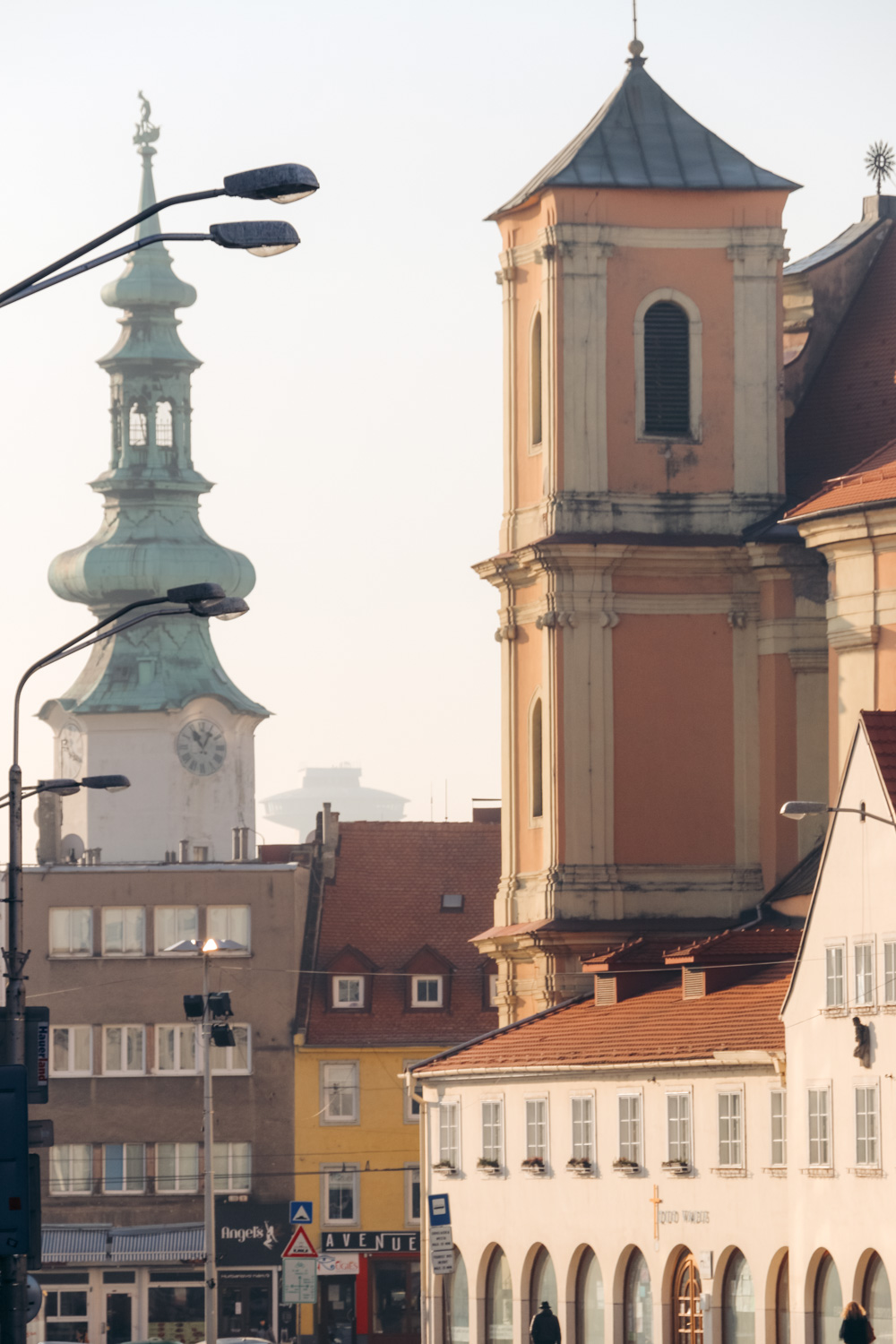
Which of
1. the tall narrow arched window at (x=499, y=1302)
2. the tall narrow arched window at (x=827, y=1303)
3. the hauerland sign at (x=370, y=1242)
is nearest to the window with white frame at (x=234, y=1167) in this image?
the hauerland sign at (x=370, y=1242)

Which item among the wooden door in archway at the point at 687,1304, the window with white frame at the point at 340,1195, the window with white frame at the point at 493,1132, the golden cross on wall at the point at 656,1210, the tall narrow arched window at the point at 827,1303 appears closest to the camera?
the tall narrow arched window at the point at 827,1303

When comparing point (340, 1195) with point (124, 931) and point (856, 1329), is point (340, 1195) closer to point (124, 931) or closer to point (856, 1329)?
point (124, 931)

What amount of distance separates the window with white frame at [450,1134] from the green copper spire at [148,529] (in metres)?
76.5

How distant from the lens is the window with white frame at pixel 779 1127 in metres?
51.7

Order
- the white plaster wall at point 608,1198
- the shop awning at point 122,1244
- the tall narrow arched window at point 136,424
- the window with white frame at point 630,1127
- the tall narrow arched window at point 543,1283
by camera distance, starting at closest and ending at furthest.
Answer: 1. the white plaster wall at point 608,1198
2. the window with white frame at point 630,1127
3. the tall narrow arched window at point 543,1283
4. the shop awning at point 122,1244
5. the tall narrow arched window at point 136,424

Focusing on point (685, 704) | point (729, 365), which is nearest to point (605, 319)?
point (729, 365)

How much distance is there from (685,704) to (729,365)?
6678 millimetres

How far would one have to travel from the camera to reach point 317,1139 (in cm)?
8694

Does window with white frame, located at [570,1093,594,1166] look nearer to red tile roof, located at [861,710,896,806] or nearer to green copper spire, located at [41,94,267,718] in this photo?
red tile roof, located at [861,710,896,806]

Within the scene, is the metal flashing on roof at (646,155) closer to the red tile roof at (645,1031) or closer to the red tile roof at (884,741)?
the red tile roof at (645,1031)

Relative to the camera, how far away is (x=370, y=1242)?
85688 mm

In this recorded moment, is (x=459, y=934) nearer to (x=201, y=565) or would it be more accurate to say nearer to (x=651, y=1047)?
(x=651, y=1047)

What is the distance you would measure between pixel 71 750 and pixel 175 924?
54.5 metres

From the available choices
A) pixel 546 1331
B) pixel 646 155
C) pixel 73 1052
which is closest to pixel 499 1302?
pixel 546 1331
